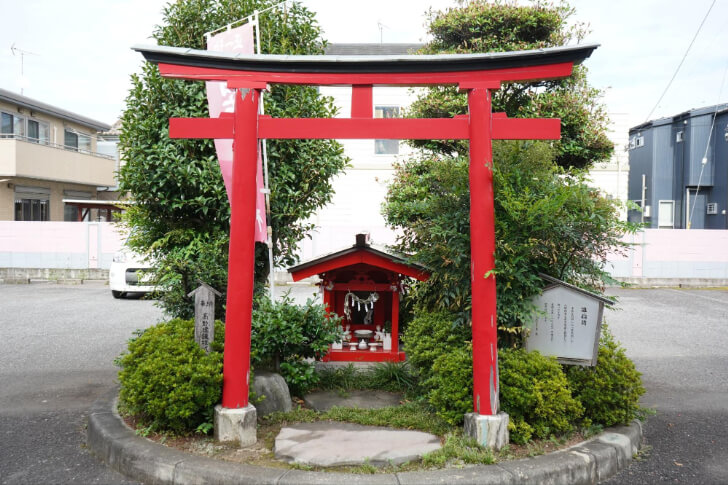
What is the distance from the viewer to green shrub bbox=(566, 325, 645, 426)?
516cm

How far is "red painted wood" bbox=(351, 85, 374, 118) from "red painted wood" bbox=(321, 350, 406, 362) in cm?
411

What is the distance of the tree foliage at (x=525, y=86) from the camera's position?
959 centimetres

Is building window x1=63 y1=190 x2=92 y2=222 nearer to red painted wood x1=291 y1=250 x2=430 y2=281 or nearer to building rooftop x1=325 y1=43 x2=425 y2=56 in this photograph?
building rooftop x1=325 y1=43 x2=425 y2=56

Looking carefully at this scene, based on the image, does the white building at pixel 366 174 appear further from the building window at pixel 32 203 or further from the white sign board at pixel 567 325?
the white sign board at pixel 567 325

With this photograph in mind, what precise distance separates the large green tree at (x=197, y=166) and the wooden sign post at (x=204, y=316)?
1039 millimetres

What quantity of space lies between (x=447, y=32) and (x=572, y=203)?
5.72 meters

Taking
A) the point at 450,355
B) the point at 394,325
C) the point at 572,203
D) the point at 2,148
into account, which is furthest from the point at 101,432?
the point at 2,148

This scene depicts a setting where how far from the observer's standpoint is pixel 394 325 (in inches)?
323

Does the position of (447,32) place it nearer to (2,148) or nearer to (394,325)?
(394,325)

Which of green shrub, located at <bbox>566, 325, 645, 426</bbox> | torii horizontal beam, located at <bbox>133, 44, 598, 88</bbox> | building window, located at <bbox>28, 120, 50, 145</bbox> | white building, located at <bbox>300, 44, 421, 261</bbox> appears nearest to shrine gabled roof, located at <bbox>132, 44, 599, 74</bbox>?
torii horizontal beam, located at <bbox>133, 44, 598, 88</bbox>

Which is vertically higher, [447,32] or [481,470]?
[447,32]

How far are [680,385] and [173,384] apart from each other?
683 cm

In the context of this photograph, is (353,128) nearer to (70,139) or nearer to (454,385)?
(454,385)

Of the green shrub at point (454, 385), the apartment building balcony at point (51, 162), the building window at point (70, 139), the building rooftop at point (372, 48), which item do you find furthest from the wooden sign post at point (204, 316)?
the building window at point (70, 139)
